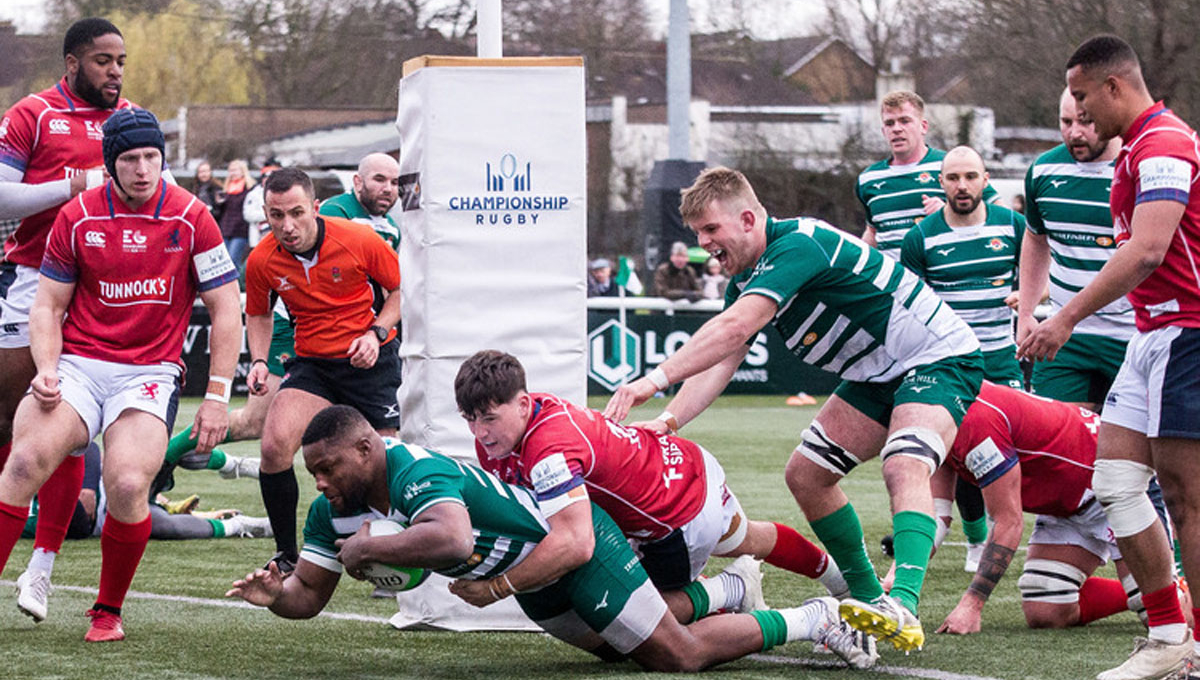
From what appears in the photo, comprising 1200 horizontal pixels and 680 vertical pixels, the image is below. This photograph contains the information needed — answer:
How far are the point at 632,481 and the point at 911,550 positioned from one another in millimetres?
996

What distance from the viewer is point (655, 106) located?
48781 mm

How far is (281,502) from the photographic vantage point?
25.0ft

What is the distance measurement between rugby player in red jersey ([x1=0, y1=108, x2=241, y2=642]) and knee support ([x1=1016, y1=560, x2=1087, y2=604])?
3.17 m

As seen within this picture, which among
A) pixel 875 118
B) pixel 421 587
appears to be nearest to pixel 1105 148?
pixel 421 587

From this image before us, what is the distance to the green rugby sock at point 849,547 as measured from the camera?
6.23 m

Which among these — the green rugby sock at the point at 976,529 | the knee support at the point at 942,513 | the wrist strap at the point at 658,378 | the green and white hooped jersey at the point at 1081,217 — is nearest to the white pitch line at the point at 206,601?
the wrist strap at the point at 658,378

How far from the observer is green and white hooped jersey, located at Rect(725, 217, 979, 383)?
5906 mm

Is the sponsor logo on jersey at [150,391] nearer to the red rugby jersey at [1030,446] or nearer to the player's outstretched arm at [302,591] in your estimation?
the player's outstretched arm at [302,591]

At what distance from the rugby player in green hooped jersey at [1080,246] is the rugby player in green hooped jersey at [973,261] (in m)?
0.75

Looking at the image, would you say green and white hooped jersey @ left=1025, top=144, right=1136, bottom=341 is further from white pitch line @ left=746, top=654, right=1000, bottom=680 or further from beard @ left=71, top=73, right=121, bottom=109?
beard @ left=71, top=73, right=121, bottom=109

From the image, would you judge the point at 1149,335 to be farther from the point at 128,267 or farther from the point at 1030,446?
the point at 128,267

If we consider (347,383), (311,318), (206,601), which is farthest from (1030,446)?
(206,601)

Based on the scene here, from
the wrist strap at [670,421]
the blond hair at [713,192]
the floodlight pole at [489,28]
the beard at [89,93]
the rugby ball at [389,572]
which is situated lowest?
the rugby ball at [389,572]

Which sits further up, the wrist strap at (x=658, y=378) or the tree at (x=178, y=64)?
the tree at (x=178, y=64)
